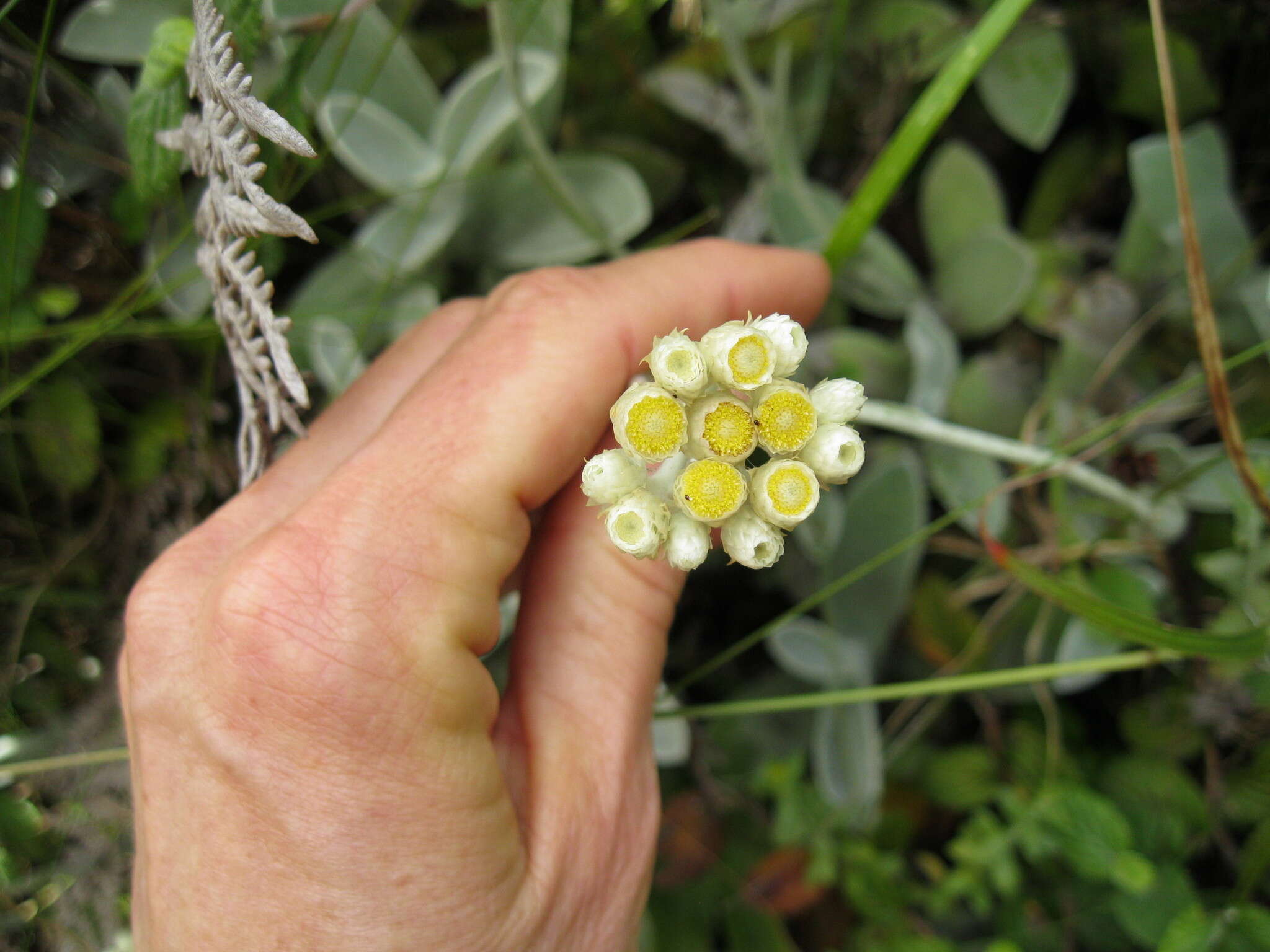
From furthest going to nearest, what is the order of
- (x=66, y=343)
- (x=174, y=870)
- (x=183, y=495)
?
(x=183, y=495)
(x=66, y=343)
(x=174, y=870)

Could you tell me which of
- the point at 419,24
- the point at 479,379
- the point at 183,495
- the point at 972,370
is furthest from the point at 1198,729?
the point at 419,24

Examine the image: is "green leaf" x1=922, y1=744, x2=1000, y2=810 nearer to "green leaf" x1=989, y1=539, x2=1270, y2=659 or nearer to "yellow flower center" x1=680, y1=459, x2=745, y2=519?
"green leaf" x1=989, y1=539, x2=1270, y2=659

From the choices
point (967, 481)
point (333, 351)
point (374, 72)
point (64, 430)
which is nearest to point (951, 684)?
point (967, 481)

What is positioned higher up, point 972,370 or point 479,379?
point 479,379

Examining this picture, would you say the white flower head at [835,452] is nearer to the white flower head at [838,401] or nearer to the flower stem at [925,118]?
the white flower head at [838,401]

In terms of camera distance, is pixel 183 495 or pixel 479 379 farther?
pixel 183 495

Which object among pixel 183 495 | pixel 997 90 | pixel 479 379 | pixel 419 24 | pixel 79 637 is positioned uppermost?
pixel 419 24

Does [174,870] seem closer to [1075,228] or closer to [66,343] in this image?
[66,343]
